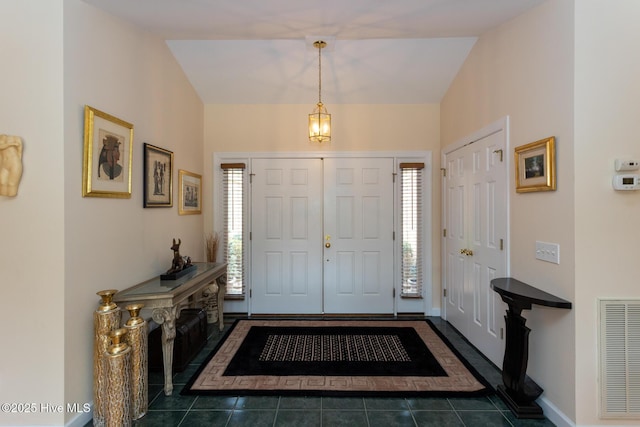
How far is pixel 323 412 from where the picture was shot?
2.14 metres

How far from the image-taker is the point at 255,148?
405 centimetres

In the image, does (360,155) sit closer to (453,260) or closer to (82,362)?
(453,260)

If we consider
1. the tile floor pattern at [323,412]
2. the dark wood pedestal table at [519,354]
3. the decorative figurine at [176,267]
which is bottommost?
the tile floor pattern at [323,412]

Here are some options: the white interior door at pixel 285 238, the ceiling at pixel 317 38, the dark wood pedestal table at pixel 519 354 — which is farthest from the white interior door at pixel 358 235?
the dark wood pedestal table at pixel 519 354

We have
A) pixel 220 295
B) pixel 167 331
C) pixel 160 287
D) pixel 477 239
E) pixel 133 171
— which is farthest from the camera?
pixel 220 295

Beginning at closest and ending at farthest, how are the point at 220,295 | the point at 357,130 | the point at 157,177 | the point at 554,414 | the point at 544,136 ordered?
the point at 554,414, the point at 544,136, the point at 157,177, the point at 220,295, the point at 357,130

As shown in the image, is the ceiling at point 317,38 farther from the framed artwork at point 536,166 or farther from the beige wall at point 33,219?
the framed artwork at point 536,166

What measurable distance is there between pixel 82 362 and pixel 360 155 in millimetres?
3517

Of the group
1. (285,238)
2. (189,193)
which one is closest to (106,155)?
(189,193)

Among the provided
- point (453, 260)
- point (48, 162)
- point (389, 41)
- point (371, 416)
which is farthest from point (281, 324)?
point (389, 41)

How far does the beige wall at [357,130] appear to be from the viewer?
4.01m

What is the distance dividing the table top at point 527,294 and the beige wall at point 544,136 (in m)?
0.06

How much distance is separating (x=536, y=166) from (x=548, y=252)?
0.65 metres

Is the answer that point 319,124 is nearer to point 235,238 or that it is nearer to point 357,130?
point 357,130
